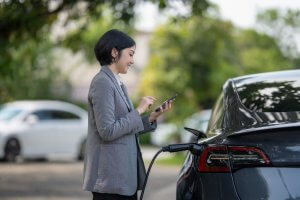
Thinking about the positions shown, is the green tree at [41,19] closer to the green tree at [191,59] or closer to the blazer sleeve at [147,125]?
the blazer sleeve at [147,125]

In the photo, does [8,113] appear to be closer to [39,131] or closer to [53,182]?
[39,131]

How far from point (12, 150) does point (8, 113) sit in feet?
4.29

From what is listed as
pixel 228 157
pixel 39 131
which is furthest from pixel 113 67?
pixel 39 131

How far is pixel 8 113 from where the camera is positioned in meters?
20.8

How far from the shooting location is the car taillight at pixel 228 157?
181 inches

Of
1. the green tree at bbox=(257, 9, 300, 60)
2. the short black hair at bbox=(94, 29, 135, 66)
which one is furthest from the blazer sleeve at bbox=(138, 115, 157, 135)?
the green tree at bbox=(257, 9, 300, 60)

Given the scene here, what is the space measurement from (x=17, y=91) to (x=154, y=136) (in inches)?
244

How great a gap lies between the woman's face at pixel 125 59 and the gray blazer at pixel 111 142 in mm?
72

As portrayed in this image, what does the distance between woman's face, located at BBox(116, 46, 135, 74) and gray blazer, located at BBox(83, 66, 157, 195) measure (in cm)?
7

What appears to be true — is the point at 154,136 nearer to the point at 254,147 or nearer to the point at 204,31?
the point at 204,31

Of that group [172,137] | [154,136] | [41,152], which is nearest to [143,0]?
[41,152]

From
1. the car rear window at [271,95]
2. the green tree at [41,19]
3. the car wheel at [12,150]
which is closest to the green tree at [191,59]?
the car wheel at [12,150]

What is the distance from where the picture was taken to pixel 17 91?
33719mm

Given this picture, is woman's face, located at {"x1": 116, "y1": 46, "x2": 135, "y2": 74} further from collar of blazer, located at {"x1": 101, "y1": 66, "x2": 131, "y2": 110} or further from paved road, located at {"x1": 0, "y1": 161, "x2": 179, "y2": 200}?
paved road, located at {"x1": 0, "y1": 161, "x2": 179, "y2": 200}
